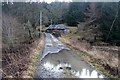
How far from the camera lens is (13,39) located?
914 inches

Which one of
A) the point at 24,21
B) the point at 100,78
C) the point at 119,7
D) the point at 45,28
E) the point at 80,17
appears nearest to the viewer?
the point at 100,78

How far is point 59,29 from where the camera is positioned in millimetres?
68688

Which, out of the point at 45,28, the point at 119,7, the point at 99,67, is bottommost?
the point at 45,28

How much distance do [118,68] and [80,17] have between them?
4821 cm

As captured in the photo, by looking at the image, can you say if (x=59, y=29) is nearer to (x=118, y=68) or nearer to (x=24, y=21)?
(x=24, y=21)

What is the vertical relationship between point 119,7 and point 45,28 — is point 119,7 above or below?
above

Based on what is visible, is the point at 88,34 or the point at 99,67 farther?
the point at 88,34

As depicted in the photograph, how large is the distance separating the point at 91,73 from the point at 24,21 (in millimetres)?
22807

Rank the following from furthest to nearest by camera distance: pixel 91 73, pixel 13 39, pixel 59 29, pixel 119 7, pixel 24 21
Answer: pixel 59 29, pixel 119 7, pixel 24 21, pixel 13 39, pixel 91 73

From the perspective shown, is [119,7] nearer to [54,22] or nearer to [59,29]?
[59,29]

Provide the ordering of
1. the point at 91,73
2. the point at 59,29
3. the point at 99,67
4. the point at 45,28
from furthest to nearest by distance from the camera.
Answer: the point at 45,28, the point at 59,29, the point at 99,67, the point at 91,73

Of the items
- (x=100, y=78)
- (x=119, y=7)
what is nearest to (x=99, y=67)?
(x=100, y=78)

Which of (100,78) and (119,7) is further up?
(119,7)

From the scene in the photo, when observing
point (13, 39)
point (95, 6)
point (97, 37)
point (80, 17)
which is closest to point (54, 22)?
point (80, 17)
